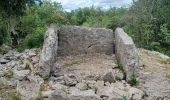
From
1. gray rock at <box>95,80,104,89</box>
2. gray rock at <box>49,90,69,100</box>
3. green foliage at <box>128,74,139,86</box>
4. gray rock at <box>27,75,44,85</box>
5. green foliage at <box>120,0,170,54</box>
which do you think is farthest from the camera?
green foliage at <box>120,0,170,54</box>

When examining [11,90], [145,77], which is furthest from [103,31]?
[11,90]

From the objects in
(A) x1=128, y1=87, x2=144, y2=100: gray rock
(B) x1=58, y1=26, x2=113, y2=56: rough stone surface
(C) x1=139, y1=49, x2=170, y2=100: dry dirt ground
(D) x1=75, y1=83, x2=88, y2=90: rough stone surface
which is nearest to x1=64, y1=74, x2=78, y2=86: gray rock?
(D) x1=75, y1=83, x2=88, y2=90: rough stone surface

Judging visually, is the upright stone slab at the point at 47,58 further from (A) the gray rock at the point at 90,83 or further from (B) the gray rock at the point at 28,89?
(A) the gray rock at the point at 90,83

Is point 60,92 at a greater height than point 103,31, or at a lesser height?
lesser

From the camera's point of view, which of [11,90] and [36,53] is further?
[36,53]

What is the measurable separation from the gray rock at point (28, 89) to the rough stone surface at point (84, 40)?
4.01 meters

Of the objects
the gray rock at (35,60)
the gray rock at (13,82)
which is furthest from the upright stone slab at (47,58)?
the gray rock at (13,82)

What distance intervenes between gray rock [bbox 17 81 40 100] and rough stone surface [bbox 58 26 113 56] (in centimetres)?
401

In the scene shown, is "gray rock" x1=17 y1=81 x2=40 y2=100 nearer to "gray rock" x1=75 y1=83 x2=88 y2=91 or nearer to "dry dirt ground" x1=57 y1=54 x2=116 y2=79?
"gray rock" x1=75 y1=83 x2=88 y2=91

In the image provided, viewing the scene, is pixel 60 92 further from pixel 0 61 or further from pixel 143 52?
pixel 143 52

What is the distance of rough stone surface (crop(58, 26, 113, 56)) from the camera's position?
46.1ft

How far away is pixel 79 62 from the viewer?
12.9 meters

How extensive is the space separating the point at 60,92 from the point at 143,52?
24.0ft

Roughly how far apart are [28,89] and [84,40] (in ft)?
15.7
